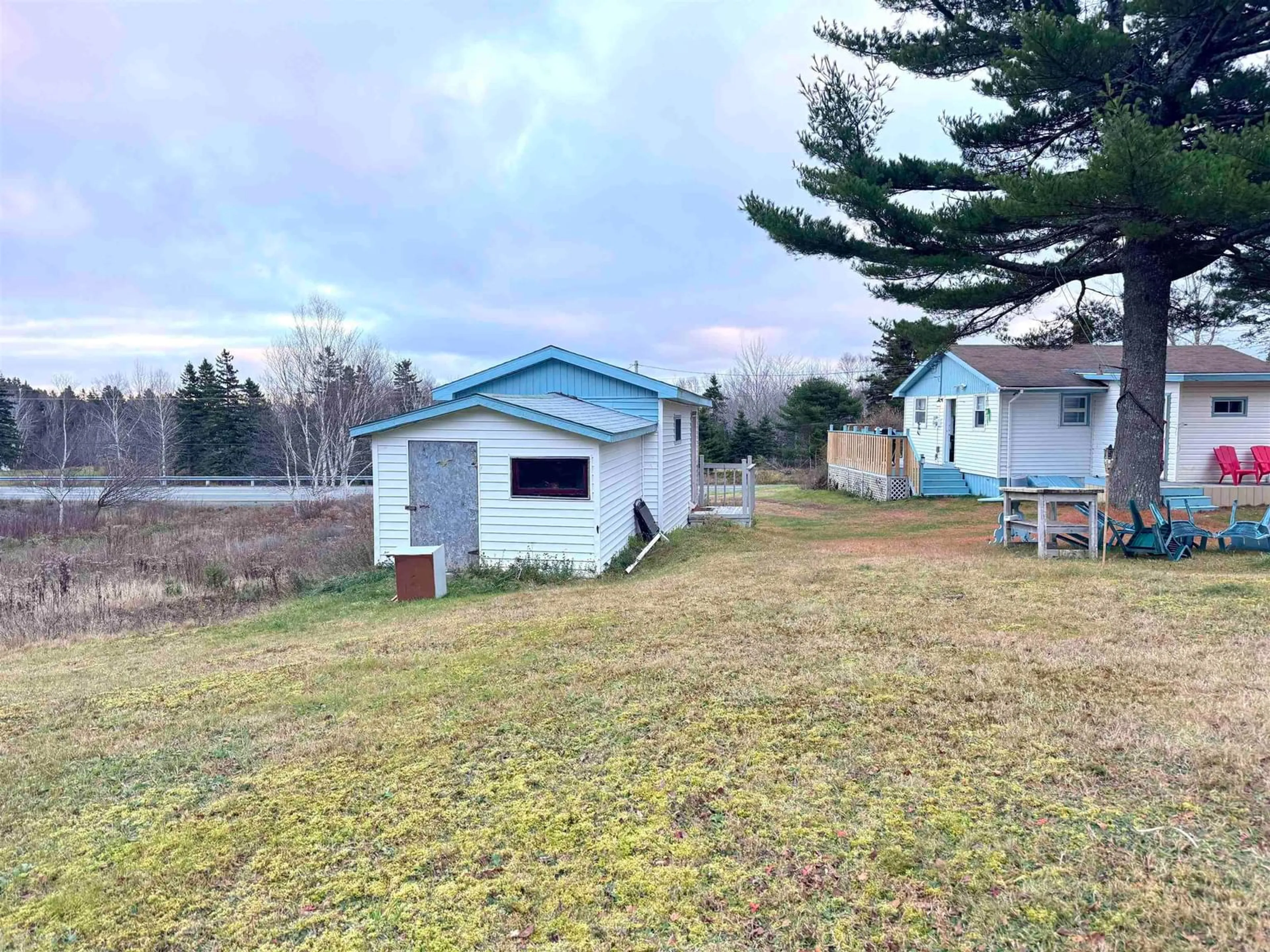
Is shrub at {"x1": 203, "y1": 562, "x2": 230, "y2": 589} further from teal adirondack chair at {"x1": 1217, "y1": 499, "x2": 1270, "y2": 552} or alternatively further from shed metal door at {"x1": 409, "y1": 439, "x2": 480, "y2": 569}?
teal adirondack chair at {"x1": 1217, "y1": 499, "x2": 1270, "y2": 552}

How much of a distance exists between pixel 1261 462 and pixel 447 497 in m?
16.7

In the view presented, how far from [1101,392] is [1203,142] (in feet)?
32.9

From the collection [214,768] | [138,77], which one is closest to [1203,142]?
[214,768]

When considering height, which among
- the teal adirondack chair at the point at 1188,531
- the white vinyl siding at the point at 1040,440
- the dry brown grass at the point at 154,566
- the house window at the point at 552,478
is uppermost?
the white vinyl siding at the point at 1040,440

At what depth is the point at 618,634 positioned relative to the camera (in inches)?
245

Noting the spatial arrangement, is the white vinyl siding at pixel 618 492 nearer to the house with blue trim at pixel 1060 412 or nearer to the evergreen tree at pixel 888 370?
the house with blue trim at pixel 1060 412

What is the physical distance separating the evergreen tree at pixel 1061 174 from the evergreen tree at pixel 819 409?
1858cm

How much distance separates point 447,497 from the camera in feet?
34.8

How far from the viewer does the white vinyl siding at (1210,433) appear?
16000mm

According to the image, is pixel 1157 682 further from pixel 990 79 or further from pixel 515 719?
pixel 990 79

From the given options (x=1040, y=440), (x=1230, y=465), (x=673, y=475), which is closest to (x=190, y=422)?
(x=673, y=475)

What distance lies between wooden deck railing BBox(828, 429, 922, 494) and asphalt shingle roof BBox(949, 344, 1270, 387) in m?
2.72

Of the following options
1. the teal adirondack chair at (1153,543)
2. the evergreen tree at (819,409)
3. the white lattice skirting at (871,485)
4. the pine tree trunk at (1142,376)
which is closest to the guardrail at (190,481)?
the white lattice skirting at (871,485)

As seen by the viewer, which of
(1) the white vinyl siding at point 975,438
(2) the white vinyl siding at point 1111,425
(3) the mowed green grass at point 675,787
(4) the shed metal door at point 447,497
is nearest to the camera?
(3) the mowed green grass at point 675,787
